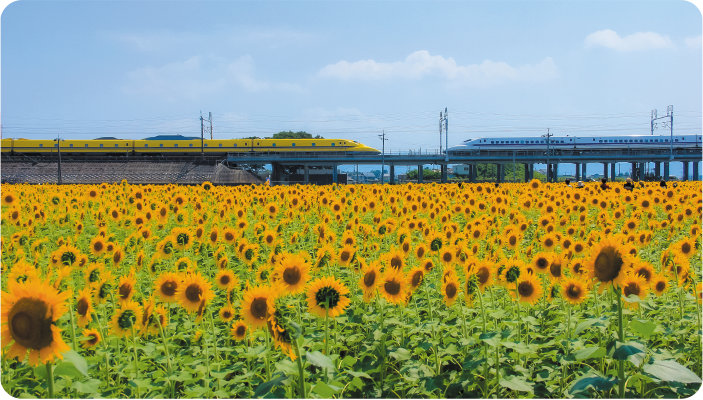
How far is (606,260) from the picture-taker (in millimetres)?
2268

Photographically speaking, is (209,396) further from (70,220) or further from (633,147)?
(633,147)

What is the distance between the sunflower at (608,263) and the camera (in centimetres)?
222

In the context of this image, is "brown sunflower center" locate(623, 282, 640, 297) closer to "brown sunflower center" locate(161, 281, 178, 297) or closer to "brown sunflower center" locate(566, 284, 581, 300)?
"brown sunflower center" locate(566, 284, 581, 300)

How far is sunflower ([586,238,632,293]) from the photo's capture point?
2.22 metres

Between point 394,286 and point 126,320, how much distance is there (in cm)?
188

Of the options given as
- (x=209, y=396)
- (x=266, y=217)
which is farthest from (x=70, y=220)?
(x=209, y=396)

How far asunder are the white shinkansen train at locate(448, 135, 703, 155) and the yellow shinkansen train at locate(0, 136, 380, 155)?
1986 cm

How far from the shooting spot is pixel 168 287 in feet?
9.96

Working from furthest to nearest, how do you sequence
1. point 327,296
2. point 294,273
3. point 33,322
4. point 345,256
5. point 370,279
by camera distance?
point 345,256 → point 370,279 → point 294,273 → point 327,296 → point 33,322

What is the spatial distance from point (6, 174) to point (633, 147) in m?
97.7

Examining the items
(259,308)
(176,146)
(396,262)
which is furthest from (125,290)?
(176,146)

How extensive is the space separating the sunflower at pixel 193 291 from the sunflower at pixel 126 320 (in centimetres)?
30

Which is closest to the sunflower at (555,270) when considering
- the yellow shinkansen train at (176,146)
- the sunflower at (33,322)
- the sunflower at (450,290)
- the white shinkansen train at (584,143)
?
the sunflower at (450,290)

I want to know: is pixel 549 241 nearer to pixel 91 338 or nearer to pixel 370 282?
pixel 370 282
